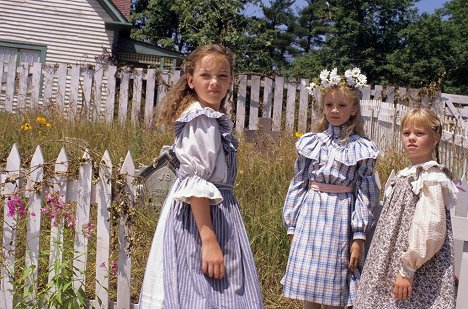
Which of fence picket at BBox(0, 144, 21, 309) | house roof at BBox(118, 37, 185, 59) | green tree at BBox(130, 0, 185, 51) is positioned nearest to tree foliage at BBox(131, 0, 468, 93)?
green tree at BBox(130, 0, 185, 51)

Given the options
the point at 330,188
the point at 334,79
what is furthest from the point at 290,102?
the point at 330,188

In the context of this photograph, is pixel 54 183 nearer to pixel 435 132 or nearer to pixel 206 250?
pixel 206 250

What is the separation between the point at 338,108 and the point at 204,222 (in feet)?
3.71

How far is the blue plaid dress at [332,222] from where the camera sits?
3.22 metres

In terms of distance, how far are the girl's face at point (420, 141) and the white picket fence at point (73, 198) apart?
163cm

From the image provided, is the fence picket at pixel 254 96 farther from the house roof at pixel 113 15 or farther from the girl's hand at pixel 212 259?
the girl's hand at pixel 212 259

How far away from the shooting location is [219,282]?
256cm

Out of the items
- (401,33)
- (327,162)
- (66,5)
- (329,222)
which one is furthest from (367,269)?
(401,33)

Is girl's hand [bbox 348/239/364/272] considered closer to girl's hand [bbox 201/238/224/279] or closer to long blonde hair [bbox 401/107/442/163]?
long blonde hair [bbox 401/107/442/163]

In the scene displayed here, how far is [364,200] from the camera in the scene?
10.6 ft

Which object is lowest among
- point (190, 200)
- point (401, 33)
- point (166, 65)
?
point (190, 200)

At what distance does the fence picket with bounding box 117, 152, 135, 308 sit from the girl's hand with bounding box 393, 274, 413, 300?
167 centimetres

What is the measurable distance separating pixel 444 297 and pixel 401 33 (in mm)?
34640

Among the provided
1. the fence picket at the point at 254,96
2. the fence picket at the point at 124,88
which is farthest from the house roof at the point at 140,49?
the fence picket at the point at 254,96
